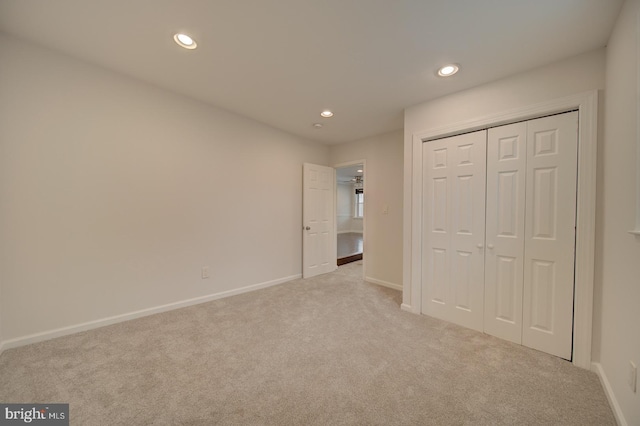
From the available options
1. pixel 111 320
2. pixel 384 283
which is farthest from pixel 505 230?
pixel 111 320

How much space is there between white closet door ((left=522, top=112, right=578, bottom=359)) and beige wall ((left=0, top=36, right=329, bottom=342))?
10.4 feet

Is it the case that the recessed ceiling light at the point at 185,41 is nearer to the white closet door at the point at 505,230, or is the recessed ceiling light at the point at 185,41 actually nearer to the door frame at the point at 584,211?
the white closet door at the point at 505,230

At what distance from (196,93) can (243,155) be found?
0.93 meters

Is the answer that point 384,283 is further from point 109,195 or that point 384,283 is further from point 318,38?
point 109,195

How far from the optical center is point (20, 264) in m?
1.95

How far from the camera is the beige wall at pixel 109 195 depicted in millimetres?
1948

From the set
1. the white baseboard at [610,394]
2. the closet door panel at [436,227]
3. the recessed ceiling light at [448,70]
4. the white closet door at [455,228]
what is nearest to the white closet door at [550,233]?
the white baseboard at [610,394]

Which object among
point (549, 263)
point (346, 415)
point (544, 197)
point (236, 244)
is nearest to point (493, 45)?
point (544, 197)

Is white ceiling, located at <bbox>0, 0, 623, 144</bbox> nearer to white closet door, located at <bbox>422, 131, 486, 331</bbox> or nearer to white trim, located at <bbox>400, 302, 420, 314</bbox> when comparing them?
white closet door, located at <bbox>422, 131, 486, 331</bbox>

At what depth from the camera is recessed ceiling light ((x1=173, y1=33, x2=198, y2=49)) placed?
180cm

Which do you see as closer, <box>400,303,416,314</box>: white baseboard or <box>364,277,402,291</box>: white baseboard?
<box>400,303,416,314</box>: white baseboard

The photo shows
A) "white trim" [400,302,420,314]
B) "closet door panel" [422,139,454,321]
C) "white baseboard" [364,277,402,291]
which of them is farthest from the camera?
"white baseboard" [364,277,402,291]

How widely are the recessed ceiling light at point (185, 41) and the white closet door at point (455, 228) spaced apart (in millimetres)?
2410

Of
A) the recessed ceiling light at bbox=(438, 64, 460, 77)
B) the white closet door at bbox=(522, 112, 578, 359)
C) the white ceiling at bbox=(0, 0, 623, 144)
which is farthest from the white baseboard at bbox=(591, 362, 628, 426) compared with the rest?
the recessed ceiling light at bbox=(438, 64, 460, 77)
